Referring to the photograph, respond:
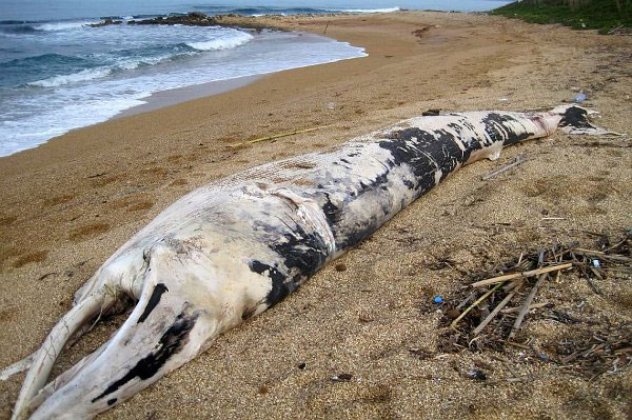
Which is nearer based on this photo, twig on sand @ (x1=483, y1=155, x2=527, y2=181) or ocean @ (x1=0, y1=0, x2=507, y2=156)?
twig on sand @ (x1=483, y1=155, x2=527, y2=181)

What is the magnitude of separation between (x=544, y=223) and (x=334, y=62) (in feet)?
35.6

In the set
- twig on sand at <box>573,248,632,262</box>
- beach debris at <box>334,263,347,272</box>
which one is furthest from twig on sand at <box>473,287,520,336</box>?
beach debris at <box>334,263,347,272</box>

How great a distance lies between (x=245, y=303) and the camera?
2.55 meters

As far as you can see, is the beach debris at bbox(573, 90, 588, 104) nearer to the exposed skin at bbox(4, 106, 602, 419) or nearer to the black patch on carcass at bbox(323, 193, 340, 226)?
the exposed skin at bbox(4, 106, 602, 419)

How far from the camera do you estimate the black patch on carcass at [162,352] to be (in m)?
2.06

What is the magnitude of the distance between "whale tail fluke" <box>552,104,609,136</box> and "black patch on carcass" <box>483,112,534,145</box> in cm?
60

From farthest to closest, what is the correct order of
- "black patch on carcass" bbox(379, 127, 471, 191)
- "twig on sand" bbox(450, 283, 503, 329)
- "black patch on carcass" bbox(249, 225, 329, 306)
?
"black patch on carcass" bbox(379, 127, 471, 191), "black patch on carcass" bbox(249, 225, 329, 306), "twig on sand" bbox(450, 283, 503, 329)

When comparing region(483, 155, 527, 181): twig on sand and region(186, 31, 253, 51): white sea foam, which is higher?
region(186, 31, 253, 51): white sea foam

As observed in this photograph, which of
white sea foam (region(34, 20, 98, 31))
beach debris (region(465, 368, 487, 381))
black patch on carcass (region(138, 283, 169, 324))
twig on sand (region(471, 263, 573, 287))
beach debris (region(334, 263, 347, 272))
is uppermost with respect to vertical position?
white sea foam (region(34, 20, 98, 31))

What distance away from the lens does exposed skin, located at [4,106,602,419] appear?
2088mm

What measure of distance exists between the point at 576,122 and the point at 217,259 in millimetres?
5080

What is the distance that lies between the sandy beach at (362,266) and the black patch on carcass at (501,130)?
15 cm

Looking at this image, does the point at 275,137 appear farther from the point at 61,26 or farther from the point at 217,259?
the point at 61,26

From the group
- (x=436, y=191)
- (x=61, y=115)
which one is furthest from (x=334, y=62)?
(x=436, y=191)
